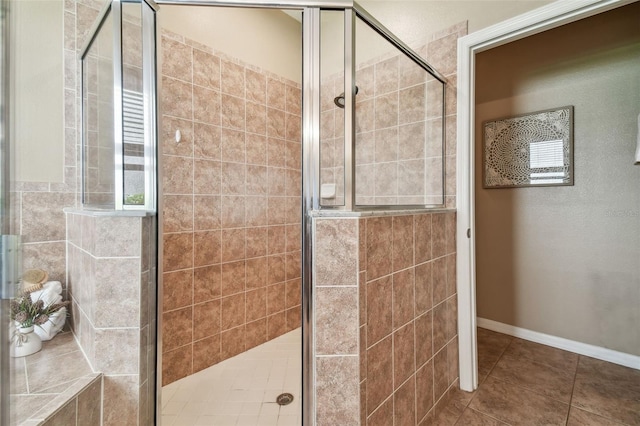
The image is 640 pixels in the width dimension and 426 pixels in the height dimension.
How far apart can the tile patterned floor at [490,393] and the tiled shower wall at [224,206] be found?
7.7 inches

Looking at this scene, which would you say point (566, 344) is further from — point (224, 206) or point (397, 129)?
point (224, 206)

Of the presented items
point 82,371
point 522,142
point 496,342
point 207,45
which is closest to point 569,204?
point 522,142

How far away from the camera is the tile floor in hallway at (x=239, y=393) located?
1438 mm

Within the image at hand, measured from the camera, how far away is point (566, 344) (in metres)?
2.17

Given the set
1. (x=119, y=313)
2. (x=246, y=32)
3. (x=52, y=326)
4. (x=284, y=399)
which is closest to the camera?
(x=119, y=313)

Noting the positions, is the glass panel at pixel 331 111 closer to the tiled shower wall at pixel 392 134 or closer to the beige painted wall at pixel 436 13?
the tiled shower wall at pixel 392 134

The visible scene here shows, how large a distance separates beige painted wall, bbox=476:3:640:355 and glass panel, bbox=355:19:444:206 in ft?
3.76

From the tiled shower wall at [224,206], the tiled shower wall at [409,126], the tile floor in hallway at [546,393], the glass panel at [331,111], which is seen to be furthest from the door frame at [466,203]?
the tiled shower wall at [224,206]

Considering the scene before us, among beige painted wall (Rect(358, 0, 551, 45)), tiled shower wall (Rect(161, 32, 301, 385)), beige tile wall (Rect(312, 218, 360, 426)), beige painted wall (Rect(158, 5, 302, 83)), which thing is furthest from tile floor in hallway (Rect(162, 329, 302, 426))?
beige painted wall (Rect(358, 0, 551, 45))

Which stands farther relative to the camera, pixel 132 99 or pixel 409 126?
pixel 409 126

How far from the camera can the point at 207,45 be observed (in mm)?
1883

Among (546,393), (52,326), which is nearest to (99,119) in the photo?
(52,326)

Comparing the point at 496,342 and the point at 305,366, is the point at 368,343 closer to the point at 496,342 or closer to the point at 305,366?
the point at 305,366

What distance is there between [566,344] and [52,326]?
317cm
